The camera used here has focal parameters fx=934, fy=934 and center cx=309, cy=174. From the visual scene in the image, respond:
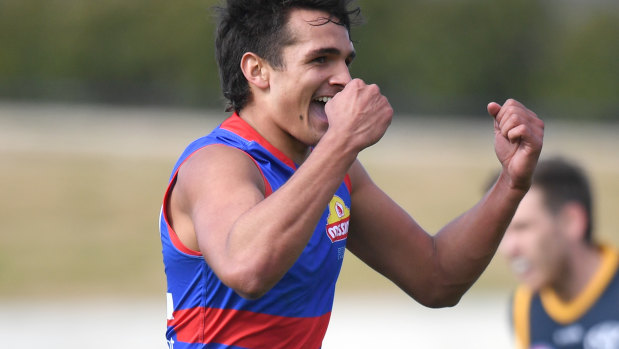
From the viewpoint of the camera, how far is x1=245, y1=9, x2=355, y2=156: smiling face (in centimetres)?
304

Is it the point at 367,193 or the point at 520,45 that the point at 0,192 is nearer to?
the point at 367,193

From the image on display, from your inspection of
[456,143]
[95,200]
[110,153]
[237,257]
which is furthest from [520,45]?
[237,257]

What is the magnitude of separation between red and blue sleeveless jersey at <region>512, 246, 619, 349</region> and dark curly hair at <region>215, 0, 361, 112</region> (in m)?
2.59

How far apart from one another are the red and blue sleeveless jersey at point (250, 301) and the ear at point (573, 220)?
258 cm

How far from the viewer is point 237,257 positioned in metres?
2.58

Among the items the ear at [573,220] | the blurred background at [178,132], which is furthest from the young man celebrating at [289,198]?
the ear at [573,220]

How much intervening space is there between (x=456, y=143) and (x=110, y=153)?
12.0m

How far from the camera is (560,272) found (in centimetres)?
531

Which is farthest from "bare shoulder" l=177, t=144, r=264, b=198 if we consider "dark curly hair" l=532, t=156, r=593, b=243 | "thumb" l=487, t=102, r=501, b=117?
"dark curly hair" l=532, t=156, r=593, b=243

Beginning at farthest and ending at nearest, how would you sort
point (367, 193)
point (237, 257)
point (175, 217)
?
point (367, 193) < point (175, 217) < point (237, 257)

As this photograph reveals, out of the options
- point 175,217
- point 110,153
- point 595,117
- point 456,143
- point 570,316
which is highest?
point 175,217

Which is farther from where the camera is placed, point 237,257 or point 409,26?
point 409,26

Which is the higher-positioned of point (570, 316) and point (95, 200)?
point (570, 316)

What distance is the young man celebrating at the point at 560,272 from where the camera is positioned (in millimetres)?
5160
